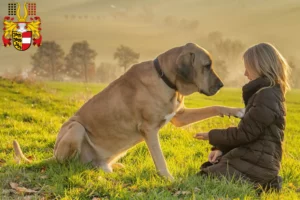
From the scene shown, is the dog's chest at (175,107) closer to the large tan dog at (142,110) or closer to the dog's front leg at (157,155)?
the large tan dog at (142,110)

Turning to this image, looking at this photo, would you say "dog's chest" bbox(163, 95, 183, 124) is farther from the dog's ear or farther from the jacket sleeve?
the jacket sleeve

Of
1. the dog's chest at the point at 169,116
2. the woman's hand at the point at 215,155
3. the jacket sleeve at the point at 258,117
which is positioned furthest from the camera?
the woman's hand at the point at 215,155

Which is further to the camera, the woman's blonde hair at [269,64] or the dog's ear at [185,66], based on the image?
the dog's ear at [185,66]

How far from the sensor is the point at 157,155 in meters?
5.75

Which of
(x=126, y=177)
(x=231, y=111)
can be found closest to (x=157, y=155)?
(x=126, y=177)

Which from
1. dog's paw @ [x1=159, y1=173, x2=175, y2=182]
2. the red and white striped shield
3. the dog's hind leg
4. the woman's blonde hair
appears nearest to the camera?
the woman's blonde hair

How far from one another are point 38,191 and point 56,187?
212mm

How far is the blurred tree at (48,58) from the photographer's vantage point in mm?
52969

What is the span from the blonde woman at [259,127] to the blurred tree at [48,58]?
48680mm

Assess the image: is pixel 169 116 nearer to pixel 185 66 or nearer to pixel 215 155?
pixel 185 66

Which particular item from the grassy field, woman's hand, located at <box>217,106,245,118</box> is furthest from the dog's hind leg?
woman's hand, located at <box>217,106,245,118</box>

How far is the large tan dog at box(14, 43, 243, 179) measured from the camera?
5.71 metres

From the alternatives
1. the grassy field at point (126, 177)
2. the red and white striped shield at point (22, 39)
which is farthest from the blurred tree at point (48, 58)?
the grassy field at point (126, 177)

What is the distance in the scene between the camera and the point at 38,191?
5.23m
